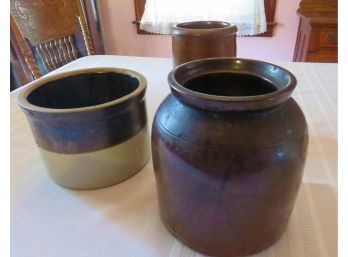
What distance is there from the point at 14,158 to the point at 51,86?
164mm

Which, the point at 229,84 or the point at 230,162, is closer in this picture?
the point at 230,162

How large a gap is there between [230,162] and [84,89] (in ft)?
1.15

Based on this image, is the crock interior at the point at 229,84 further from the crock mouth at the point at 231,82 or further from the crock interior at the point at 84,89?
the crock interior at the point at 84,89

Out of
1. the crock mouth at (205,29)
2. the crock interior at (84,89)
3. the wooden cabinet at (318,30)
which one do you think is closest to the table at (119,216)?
the crock interior at (84,89)

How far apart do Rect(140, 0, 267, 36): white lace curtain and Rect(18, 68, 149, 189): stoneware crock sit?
1302mm

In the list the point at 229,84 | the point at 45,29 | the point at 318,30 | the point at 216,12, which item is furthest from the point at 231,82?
the point at 216,12

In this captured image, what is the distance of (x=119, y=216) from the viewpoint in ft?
1.31

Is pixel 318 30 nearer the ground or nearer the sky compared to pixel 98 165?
nearer the ground

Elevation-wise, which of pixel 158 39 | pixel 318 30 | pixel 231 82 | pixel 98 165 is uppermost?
pixel 231 82

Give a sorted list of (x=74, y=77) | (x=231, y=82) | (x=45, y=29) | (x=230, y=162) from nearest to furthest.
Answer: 1. (x=230, y=162)
2. (x=231, y=82)
3. (x=74, y=77)
4. (x=45, y=29)

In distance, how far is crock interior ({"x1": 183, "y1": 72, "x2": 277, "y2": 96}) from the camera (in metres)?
0.36

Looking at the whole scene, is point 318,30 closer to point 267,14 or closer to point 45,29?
point 267,14

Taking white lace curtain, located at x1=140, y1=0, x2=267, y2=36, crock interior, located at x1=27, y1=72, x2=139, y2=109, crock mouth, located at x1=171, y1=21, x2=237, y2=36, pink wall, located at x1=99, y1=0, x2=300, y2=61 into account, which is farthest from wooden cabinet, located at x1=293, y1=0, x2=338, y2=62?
crock interior, located at x1=27, y1=72, x2=139, y2=109

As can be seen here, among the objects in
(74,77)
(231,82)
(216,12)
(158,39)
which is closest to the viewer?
(231,82)
